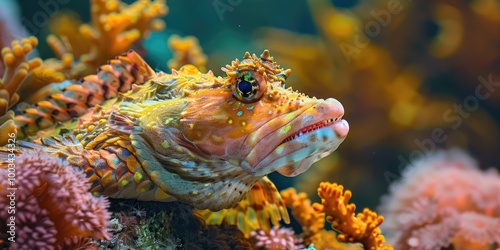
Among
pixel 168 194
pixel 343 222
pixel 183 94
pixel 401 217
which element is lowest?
pixel 168 194

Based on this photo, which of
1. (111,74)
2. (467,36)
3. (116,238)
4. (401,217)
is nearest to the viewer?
(116,238)

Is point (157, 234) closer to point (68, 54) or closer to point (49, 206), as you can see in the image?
point (49, 206)

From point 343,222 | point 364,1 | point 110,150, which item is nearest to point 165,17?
point 364,1

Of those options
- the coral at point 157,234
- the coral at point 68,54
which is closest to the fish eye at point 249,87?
the coral at point 157,234

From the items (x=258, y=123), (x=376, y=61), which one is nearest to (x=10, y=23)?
(x=258, y=123)

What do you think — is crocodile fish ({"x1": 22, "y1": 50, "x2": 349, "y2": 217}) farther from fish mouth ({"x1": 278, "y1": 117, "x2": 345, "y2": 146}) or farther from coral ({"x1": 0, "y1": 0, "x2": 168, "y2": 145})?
coral ({"x1": 0, "y1": 0, "x2": 168, "y2": 145})

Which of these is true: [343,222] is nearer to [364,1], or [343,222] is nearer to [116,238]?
[116,238]
